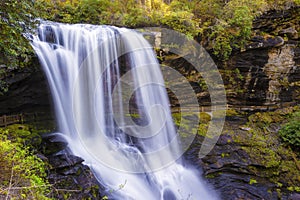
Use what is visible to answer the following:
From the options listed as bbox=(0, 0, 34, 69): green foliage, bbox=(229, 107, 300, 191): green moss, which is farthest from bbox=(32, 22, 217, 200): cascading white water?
bbox=(229, 107, 300, 191): green moss

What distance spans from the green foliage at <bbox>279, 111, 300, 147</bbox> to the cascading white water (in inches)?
139

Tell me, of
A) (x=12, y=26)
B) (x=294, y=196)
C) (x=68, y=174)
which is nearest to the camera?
(x=12, y=26)

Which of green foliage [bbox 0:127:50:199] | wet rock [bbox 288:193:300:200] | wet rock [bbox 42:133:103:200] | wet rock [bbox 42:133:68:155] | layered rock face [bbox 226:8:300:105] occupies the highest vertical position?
layered rock face [bbox 226:8:300:105]

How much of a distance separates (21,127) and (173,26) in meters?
6.62

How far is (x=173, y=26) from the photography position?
895 centimetres

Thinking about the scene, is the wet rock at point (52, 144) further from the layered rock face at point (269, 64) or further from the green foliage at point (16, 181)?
the layered rock face at point (269, 64)

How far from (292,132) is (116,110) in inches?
242

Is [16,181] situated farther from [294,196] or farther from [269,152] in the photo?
[269,152]

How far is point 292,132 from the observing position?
737 cm

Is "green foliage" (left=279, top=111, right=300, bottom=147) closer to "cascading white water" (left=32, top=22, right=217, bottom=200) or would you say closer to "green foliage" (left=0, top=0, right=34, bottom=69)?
"cascading white water" (left=32, top=22, right=217, bottom=200)

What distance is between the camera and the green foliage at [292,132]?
7.14 meters

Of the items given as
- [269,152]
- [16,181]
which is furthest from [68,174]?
[269,152]

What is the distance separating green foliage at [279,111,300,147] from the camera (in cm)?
714

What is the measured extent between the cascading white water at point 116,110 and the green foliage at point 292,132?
354 cm
